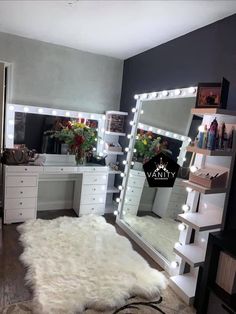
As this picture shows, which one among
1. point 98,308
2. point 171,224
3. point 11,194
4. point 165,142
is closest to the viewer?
point 98,308

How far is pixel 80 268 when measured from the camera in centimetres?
246

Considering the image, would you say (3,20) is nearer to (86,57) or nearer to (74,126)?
(86,57)

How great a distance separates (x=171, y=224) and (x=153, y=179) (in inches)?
21.9

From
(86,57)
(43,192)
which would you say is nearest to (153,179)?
(43,192)

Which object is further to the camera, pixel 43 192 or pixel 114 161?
pixel 114 161

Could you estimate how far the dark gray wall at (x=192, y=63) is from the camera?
2.24 m

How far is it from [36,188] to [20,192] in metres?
0.20

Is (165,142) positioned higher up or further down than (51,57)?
further down

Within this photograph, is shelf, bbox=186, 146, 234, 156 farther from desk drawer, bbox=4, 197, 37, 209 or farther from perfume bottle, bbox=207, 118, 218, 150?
desk drawer, bbox=4, 197, 37, 209

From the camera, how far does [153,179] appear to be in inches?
120

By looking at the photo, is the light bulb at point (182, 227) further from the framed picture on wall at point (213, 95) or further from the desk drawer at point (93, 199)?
the desk drawer at point (93, 199)

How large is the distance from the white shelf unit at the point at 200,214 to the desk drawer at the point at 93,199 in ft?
5.04

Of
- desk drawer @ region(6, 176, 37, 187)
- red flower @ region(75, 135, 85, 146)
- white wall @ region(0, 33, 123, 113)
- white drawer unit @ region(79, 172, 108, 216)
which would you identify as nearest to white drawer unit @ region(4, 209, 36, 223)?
desk drawer @ region(6, 176, 37, 187)

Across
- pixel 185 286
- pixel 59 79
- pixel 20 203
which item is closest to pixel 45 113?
pixel 59 79
